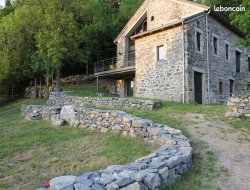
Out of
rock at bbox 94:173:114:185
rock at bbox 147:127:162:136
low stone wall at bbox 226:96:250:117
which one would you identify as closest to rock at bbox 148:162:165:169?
rock at bbox 94:173:114:185

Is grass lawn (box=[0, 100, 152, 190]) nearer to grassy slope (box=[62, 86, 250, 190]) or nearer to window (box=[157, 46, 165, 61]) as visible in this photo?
grassy slope (box=[62, 86, 250, 190])

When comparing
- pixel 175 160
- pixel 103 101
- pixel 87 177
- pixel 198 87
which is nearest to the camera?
pixel 87 177

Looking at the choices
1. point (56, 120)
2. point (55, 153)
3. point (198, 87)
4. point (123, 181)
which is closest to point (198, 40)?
point (198, 87)

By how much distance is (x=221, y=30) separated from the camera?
1969 centimetres

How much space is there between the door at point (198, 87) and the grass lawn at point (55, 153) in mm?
8566

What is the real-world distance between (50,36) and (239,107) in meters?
16.0

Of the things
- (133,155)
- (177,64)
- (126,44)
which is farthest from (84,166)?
(126,44)

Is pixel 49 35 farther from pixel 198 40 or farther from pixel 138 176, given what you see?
pixel 138 176

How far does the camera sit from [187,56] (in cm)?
1591

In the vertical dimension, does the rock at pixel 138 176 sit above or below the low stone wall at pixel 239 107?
below

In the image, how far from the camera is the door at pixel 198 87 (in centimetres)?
1666

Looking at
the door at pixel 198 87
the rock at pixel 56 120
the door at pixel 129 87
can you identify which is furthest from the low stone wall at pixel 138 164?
the door at pixel 129 87

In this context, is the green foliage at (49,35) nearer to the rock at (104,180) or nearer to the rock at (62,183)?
the rock at (62,183)

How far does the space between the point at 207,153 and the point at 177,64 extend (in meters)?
9.92
